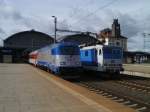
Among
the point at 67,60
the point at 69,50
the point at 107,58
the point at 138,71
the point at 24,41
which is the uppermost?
the point at 24,41

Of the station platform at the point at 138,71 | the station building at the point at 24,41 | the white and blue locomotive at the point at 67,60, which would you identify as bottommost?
the station platform at the point at 138,71

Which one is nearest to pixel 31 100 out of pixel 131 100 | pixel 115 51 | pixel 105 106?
pixel 105 106

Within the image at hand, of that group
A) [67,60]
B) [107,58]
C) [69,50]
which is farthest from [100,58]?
[67,60]

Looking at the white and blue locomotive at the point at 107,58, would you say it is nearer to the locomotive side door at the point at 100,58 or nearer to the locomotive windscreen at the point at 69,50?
the locomotive side door at the point at 100,58

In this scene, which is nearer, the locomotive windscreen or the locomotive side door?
the locomotive windscreen

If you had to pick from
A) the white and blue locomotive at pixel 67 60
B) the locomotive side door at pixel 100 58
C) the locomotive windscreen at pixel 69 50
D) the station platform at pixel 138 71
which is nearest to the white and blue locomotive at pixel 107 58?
the locomotive side door at pixel 100 58

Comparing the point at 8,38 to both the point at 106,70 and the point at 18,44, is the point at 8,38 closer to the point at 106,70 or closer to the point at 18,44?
the point at 18,44

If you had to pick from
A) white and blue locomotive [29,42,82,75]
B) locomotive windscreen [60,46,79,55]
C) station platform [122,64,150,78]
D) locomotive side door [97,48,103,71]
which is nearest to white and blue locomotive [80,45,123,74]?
locomotive side door [97,48,103,71]

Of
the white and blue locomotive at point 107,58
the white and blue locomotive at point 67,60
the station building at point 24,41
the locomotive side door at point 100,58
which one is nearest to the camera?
the white and blue locomotive at point 67,60

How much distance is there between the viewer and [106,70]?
28.3m

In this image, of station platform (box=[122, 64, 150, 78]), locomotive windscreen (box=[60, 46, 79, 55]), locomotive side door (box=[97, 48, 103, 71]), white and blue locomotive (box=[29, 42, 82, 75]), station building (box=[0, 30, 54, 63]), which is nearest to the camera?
white and blue locomotive (box=[29, 42, 82, 75])

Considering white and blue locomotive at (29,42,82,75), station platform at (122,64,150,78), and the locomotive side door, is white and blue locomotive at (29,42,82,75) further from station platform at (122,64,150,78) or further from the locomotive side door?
station platform at (122,64,150,78)

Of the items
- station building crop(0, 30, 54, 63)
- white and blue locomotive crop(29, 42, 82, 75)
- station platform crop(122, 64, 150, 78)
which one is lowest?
station platform crop(122, 64, 150, 78)

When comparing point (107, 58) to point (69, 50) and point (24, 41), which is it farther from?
point (24, 41)
